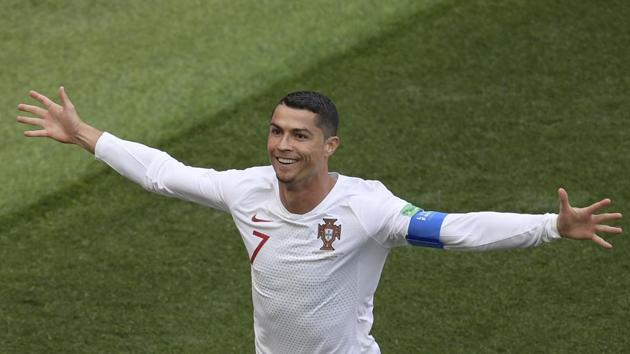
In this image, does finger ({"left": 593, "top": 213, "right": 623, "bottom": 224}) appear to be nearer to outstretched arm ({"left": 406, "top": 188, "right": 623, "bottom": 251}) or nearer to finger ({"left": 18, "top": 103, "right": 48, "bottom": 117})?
outstretched arm ({"left": 406, "top": 188, "right": 623, "bottom": 251})

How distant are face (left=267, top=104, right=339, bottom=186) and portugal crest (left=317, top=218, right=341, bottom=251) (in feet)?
0.77

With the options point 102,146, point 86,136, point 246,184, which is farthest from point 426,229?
point 86,136

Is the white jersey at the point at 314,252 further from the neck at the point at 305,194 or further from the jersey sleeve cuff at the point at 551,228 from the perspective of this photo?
the jersey sleeve cuff at the point at 551,228

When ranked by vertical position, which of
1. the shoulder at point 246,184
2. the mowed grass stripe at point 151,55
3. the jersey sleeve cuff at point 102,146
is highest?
the mowed grass stripe at point 151,55

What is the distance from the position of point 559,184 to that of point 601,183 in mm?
311

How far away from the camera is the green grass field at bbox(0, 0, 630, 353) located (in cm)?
952

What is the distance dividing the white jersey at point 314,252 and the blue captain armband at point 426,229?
0.10 ft

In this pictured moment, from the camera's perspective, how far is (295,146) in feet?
22.5

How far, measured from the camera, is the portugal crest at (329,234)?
6922mm

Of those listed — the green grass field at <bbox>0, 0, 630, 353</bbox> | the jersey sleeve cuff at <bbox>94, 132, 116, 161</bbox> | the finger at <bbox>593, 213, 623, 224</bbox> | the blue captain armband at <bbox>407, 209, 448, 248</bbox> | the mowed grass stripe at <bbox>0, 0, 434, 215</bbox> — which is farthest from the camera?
the mowed grass stripe at <bbox>0, 0, 434, 215</bbox>

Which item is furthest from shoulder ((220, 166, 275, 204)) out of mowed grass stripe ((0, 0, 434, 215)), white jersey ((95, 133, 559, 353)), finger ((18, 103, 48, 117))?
mowed grass stripe ((0, 0, 434, 215))

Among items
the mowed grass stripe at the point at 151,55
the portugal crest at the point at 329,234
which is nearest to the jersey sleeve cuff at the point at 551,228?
the portugal crest at the point at 329,234

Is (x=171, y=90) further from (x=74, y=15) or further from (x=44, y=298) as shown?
(x=44, y=298)

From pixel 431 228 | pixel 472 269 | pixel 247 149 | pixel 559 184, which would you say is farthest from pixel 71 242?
pixel 431 228
